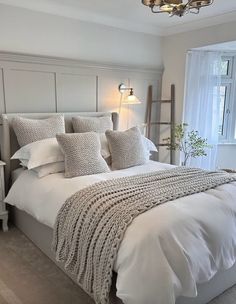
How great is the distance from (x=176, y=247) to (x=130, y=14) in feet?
9.60

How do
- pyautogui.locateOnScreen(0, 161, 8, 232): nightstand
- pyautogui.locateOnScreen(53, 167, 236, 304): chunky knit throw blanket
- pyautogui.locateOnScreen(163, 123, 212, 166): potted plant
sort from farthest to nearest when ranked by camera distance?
pyautogui.locateOnScreen(163, 123, 212, 166): potted plant
pyautogui.locateOnScreen(0, 161, 8, 232): nightstand
pyautogui.locateOnScreen(53, 167, 236, 304): chunky knit throw blanket

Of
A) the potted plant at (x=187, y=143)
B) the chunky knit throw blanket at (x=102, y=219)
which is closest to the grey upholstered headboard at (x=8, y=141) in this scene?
the chunky knit throw blanket at (x=102, y=219)

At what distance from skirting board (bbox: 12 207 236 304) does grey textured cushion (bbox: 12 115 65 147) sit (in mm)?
769

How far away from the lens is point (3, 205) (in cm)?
282

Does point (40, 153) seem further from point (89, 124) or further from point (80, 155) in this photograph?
point (89, 124)

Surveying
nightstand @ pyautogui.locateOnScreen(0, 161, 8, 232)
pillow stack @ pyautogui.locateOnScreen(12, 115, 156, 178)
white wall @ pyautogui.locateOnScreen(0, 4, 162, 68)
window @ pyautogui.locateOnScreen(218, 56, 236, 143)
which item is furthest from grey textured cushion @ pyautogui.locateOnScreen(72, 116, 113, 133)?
window @ pyautogui.locateOnScreen(218, 56, 236, 143)

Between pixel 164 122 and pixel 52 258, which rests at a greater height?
pixel 164 122

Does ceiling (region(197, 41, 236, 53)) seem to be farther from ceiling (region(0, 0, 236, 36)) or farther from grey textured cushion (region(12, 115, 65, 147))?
grey textured cushion (region(12, 115, 65, 147))

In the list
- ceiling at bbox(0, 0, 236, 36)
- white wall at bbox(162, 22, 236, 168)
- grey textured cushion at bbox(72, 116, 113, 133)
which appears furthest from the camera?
white wall at bbox(162, 22, 236, 168)

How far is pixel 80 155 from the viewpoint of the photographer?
8.24 feet

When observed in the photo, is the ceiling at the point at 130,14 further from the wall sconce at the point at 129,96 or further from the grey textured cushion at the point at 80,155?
the grey textured cushion at the point at 80,155

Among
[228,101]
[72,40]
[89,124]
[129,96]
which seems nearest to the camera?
[89,124]

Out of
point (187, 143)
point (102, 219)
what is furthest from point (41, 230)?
point (187, 143)

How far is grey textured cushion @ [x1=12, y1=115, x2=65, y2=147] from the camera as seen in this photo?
2.82 meters
